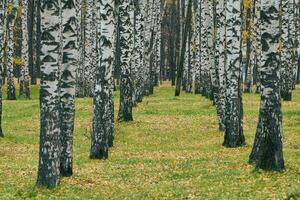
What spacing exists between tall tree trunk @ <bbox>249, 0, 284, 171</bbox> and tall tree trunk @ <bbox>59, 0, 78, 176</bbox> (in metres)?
5.26

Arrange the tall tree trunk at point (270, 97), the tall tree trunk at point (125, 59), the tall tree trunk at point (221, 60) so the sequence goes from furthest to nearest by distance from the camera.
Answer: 1. the tall tree trunk at point (125, 59)
2. the tall tree trunk at point (221, 60)
3. the tall tree trunk at point (270, 97)

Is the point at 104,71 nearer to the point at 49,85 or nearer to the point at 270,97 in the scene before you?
the point at 49,85

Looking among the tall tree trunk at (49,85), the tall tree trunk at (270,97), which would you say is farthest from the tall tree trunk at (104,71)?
the tall tree trunk at (270,97)

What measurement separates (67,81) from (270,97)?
5.61 m

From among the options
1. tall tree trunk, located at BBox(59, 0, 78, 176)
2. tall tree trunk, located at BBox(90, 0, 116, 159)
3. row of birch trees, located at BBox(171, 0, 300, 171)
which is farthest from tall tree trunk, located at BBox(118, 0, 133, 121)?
tall tree trunk, located at BBox(59, 0, 78, 176)

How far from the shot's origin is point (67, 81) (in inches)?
620

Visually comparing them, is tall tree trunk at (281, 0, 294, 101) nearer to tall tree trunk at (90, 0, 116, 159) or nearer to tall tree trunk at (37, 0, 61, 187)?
tall tree trunk at (90, 0, 116, 159)

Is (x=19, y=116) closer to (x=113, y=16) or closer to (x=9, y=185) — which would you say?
(x=113, y=16)

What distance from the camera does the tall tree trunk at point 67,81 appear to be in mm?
15727

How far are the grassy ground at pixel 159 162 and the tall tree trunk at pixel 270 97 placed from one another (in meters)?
0.46

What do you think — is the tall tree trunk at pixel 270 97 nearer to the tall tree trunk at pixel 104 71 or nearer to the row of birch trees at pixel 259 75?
the row of birch trees at pixel 259 75

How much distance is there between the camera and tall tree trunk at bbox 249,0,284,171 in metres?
15.1

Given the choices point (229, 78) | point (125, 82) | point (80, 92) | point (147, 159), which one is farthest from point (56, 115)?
point (80, 92)

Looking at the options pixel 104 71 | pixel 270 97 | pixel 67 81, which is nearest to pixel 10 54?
pixel 104 71
